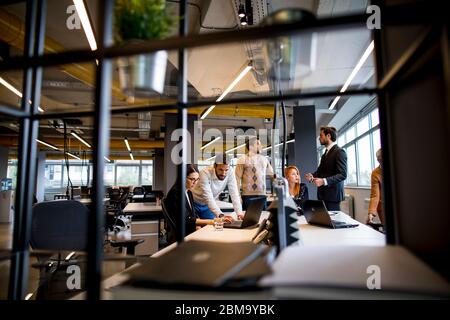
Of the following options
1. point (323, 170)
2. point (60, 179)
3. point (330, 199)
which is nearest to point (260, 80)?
point (323, 170)

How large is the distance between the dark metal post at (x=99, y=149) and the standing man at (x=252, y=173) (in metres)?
3.08

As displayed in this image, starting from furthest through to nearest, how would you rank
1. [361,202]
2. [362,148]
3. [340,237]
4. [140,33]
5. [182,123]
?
[362,148]
[361,202]
[340,237]
[182,123]
[140,33]

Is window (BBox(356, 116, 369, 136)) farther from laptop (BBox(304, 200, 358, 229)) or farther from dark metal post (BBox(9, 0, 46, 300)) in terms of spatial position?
dark metal post (BBox(9, 0, 46, 300))

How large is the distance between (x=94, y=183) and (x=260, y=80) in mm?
3898

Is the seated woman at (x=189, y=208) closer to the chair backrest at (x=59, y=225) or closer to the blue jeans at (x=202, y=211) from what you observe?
the blue jeans at (x=202, y=211)

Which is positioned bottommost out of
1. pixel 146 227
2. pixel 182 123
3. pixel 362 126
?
pixel 146 227

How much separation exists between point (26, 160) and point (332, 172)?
9.14 ft

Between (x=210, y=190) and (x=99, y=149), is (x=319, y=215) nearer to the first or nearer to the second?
(x=210, y=190)

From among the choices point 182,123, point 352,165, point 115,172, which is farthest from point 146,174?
point 182,123

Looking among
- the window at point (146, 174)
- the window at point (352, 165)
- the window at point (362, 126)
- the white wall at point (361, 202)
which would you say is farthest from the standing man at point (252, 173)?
the window at point (146, 174)

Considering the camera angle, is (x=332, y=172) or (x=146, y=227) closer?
(x=332, y=172)

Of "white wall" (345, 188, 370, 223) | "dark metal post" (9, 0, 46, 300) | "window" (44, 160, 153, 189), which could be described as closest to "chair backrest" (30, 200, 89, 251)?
"dark metal post" (9, 0, 46, 300)

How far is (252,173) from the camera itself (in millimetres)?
3723
